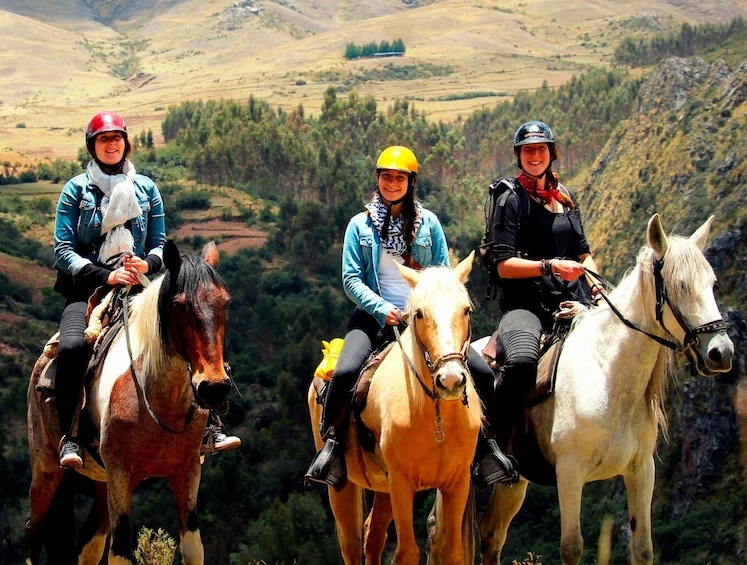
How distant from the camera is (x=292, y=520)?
48.9 metres

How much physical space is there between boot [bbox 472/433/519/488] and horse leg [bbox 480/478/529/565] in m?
1.26

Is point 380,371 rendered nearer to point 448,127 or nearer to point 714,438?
point 714,438

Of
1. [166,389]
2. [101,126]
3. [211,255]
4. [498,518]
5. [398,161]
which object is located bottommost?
[498,518]

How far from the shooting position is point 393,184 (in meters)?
9.45

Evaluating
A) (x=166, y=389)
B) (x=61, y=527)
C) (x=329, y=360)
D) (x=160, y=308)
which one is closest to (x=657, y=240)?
(x=329, y=360)

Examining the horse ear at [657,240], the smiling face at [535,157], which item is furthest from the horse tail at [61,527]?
the horse ear at [657,240]

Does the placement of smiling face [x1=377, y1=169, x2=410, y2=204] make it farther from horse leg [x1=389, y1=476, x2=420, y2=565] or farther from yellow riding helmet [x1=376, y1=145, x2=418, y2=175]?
horse leg [x1=389, y1=476, x2=420, y2=565]

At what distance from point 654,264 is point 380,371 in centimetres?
241

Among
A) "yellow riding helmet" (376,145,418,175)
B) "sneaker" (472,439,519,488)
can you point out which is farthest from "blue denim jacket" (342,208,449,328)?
"sneaker" (472,439,519,488)

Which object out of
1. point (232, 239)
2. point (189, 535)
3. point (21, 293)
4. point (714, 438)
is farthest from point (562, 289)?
point (232, 239)

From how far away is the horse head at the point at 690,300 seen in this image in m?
8.16

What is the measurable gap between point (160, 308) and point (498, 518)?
13.1 ft

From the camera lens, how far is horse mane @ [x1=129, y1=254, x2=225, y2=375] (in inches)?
320

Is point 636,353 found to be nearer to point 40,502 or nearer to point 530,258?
point 530,258
